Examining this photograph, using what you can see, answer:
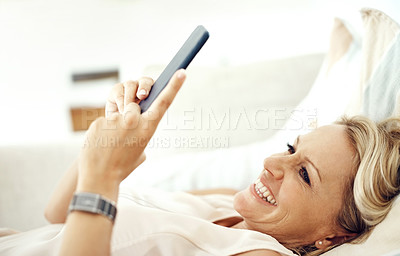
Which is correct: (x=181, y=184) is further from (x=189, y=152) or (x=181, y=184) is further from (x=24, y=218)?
(x=24, y=218)

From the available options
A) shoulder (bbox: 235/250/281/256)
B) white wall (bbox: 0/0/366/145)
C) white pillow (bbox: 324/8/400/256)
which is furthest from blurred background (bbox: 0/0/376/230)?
shoulder (bbox: 235/250/281/256)

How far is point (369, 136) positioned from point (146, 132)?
58cm

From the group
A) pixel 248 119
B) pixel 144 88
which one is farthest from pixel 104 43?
pixel 144 88

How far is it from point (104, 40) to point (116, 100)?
1819 millimetres

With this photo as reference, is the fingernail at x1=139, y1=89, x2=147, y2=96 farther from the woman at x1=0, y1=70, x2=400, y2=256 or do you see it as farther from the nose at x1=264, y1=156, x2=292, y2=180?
the nose at x1=264, y1=156, x2=292, y2=180

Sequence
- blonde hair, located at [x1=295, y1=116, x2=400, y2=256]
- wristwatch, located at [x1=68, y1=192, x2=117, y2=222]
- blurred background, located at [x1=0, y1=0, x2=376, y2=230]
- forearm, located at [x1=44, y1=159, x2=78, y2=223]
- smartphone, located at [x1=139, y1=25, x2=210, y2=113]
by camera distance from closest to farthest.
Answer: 1. wristwatch, located at [x1=68, y1=192, x2=117, y2=222]
2. smartphone, located at [x1=139, y1=25, x2=210, y2=113]
3. blonde hair, located at [x1=295, y1=116, x2=400, y2=256]
4. forearm, located at [x1=44, y1=159, x2=78, y2=223]
5. blurred background, located at [x1=0, y1=0, x2=376, y2=230]

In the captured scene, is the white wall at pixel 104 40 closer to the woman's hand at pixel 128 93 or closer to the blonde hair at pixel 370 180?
the blonde hair at pixel 370 180

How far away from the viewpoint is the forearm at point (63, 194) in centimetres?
100

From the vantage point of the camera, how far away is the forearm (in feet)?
3.28

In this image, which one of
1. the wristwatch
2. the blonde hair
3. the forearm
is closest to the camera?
the wristwatch

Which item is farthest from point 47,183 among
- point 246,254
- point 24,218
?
point 246,254

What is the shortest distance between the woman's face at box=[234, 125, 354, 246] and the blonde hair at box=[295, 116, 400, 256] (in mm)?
19

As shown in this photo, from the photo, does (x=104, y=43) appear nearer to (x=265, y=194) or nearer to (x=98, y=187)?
(x=265, y=194)

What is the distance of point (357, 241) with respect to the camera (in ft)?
2.81
